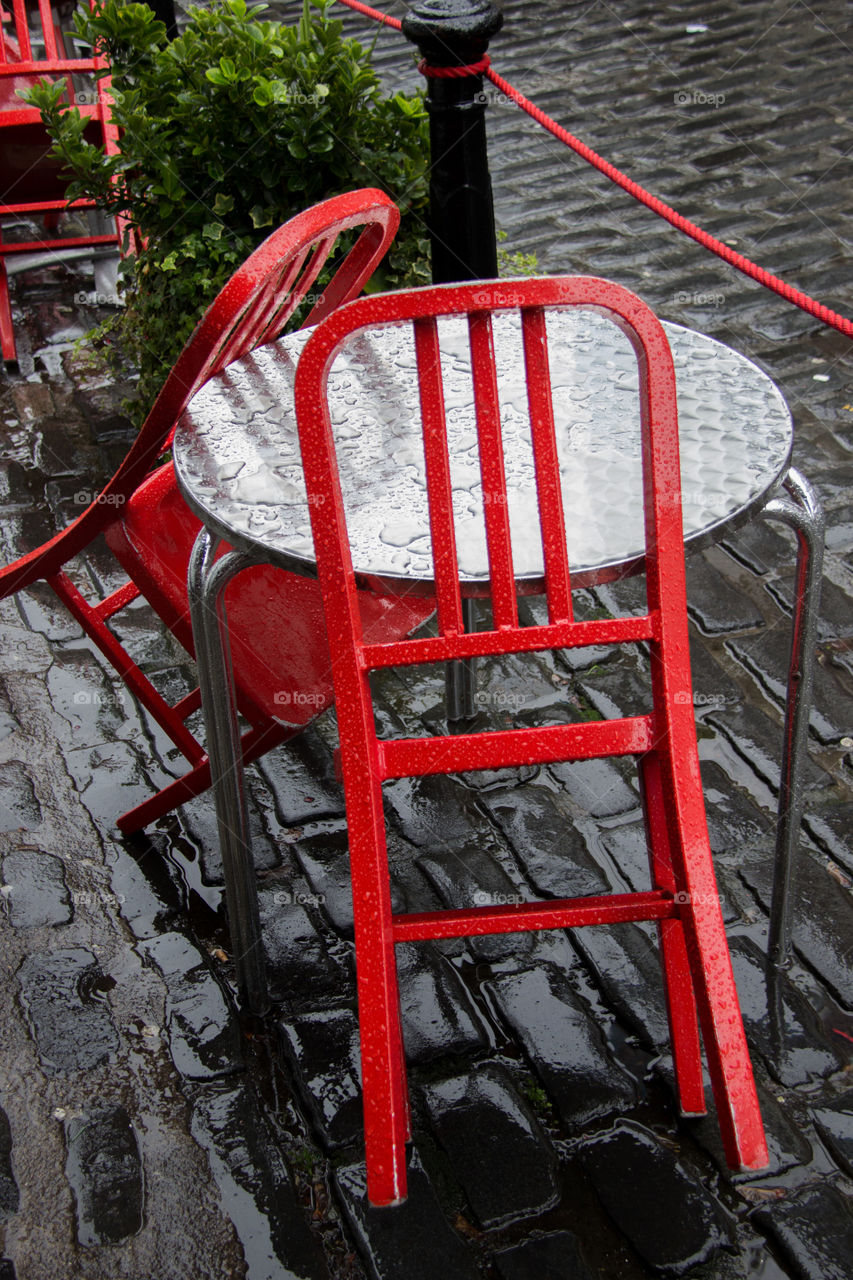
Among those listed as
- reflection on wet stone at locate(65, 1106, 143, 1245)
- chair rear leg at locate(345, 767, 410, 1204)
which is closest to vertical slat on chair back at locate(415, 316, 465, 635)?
chair rear leg at locate(345, 767, 410, 1204)

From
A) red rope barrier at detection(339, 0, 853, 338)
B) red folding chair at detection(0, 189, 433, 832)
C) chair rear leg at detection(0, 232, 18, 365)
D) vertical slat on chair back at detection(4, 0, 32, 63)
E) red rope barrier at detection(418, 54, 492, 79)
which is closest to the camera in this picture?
red folding chair at detection(0, 189, 433, 832)

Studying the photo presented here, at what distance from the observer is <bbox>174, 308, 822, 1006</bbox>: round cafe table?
5.54 feet

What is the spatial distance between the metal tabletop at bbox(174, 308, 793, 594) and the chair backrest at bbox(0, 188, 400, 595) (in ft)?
0.22

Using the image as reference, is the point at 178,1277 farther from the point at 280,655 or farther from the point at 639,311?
the point at 639,311

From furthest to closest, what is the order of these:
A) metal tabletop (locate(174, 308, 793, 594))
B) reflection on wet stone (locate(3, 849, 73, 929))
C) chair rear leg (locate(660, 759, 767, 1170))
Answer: reflection on wet stone (locate(3, 849, 73, 929))
metal tabletop (locate(174, 308, 793, 594))
chair rear leg (locate(660, 759, 767, 1170))

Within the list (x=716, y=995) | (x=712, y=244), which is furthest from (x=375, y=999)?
(x=712, y=244)

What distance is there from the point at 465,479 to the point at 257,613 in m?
0.61

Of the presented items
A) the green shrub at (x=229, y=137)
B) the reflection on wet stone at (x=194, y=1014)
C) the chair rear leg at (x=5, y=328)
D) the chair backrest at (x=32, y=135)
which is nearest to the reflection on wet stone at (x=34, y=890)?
the reflection on wet stone at (x=194, y=1014)

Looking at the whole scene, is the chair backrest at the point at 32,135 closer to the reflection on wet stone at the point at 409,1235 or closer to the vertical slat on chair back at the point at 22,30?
the vertical slat on chair back at the point at 22,30

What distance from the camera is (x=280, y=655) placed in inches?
89.8

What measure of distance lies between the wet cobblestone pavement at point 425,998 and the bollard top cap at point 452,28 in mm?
1376

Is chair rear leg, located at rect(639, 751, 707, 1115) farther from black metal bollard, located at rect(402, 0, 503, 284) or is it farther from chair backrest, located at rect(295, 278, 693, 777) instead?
black metal bollard, located at rect(402, 0, 503, 284)

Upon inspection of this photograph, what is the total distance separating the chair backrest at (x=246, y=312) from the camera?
1.81 meters

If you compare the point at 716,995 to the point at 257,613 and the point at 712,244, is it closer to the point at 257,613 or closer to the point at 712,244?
the point at 257,613
